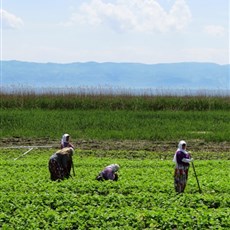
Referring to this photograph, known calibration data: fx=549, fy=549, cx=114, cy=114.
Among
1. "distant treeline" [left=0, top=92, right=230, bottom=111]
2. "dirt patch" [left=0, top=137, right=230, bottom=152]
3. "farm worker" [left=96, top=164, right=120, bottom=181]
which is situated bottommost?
"dirt patch" [left=0, top=137, right=230, bottom=152]

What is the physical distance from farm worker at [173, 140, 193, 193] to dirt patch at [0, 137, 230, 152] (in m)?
10.5

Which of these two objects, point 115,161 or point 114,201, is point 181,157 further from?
point 115,161

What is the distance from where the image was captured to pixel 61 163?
14.1m

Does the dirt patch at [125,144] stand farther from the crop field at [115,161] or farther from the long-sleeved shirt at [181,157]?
the long-sleeved shirt at [181,157]

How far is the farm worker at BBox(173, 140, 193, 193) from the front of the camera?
1270 cm

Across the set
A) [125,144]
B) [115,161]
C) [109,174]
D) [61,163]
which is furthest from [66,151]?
[125,144]

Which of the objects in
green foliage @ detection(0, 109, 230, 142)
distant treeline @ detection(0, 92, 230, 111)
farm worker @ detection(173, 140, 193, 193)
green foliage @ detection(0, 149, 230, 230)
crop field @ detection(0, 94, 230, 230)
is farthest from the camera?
distant treeline @ detection(0, 92, 230, 111)

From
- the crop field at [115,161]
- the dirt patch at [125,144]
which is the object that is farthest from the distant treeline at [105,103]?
the dirt patch at [125,144]

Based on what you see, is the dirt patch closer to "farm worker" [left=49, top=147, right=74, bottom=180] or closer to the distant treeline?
"farm worker" [left=49, top=147, right=74, bottom=180]

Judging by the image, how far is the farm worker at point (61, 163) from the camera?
14.1m

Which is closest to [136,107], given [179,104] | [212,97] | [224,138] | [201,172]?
[179,104]

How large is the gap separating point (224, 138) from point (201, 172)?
10.1 m

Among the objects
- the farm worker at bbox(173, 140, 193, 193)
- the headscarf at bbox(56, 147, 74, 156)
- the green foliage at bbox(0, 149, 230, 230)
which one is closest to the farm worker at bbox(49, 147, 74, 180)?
the headscarf at bbox(56, 147, 74, 156)

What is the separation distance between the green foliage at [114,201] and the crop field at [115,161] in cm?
2
